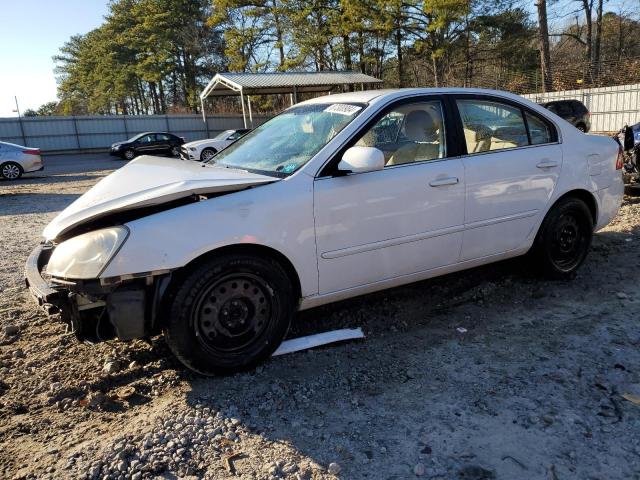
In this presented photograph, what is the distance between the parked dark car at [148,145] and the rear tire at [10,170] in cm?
1115

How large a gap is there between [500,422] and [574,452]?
359 mm

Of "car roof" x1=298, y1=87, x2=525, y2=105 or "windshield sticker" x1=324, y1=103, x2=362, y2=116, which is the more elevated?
"car roof" x1=298, y1=87, x2=525, y2=105

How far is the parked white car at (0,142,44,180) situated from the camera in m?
16.7

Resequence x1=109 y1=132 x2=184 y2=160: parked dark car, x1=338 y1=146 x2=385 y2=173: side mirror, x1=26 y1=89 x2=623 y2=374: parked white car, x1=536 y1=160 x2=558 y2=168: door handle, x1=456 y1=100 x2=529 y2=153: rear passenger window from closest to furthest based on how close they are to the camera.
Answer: x1=26 y1=89 x2=623 y2=374: parked white car < x1=338 y1=146 x2=385 y2=173: side mirror < x1=456 y1=100 x2=529 y2=153: rear passenger window < x1=536 y1=160 x2=558 y2=168: door handle < x1=109 y1=132 x2=184 y2=160: parked dark car

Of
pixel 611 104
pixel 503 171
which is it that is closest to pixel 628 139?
pixel 503 171

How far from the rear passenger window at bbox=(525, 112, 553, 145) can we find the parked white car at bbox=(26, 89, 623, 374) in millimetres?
18

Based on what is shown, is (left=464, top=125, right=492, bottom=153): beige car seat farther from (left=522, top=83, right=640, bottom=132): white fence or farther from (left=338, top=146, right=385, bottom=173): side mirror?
(left=522, top=83, right=640, bottom=132): white fence

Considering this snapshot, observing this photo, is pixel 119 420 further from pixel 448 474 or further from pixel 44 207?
pixel 44 207

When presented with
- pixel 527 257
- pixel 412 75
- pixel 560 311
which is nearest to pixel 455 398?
pixel 560 311

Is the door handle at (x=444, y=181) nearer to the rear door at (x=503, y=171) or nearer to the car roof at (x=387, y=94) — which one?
the rear door at (x=503, y=171)

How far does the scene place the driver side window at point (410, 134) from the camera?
12.1 feet

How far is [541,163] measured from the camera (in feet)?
13.9

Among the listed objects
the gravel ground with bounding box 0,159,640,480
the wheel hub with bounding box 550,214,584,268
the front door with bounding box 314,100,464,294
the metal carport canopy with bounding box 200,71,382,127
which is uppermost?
the metal carport canopy with bounding box 200,71,382,127

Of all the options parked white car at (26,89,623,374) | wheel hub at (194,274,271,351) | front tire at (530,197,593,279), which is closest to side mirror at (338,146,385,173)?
parked white car at (26,89,623,374)
